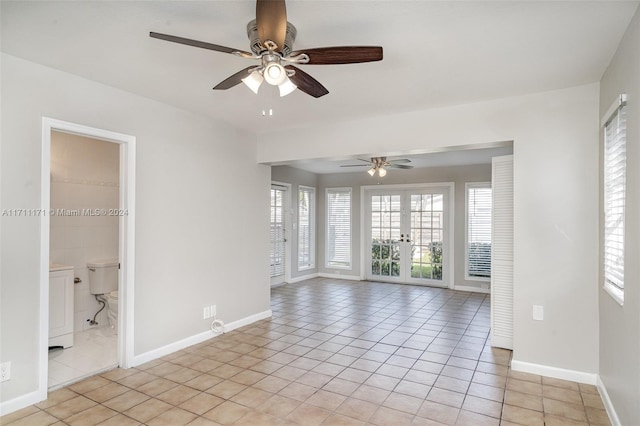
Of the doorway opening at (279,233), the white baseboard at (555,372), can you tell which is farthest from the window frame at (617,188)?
the doorway opening at (279,233)

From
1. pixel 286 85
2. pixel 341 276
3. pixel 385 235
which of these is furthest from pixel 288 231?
pixel 286 85

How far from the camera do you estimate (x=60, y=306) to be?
3.74m

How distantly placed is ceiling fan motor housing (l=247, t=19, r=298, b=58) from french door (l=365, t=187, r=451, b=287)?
593 centimetres

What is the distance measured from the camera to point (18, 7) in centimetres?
201

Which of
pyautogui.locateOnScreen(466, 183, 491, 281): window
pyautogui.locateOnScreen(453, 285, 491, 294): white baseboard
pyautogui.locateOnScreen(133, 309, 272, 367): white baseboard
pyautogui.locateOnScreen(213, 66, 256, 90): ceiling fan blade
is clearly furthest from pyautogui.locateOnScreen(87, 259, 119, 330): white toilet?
pyautogui.locateOnScreen(466, 183, 491, 281): window

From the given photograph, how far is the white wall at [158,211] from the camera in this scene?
259 centimetres

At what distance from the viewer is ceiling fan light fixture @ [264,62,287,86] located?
1880 mm

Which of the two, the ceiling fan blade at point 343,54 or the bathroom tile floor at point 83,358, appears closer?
the ceiling fan blade at point 343,54

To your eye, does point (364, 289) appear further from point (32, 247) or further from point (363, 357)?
point (32, 247)

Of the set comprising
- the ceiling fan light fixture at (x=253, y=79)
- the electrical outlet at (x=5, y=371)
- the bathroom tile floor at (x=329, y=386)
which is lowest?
the bathroom tile floor at (x=329, y=386)

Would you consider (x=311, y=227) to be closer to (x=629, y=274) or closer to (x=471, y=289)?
(x=471, y=289)

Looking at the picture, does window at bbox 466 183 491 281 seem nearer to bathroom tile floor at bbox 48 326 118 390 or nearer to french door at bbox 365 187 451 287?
french door at bbox 365 187 451 287

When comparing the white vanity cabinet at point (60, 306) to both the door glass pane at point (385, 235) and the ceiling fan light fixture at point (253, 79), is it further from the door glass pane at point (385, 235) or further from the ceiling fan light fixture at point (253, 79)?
the door glass pane at point (385, 235)

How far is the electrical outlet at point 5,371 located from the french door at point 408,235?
6.49 metres
